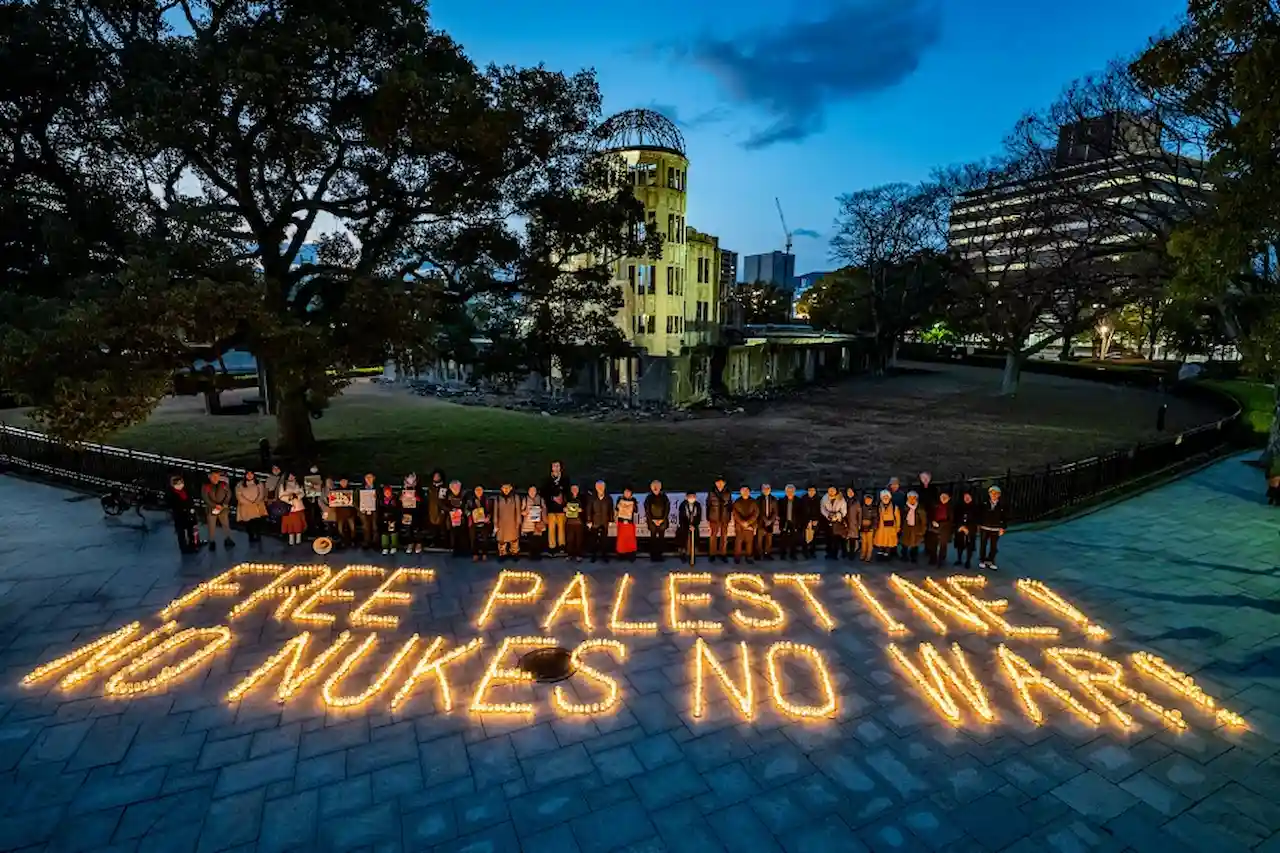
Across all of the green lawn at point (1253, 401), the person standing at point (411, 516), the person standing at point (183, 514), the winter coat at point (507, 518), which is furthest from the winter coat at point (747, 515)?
the green lawn at point (1253, 401)

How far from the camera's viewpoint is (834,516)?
12.4m

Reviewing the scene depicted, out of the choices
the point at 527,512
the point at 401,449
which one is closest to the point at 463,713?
the point at 527,512

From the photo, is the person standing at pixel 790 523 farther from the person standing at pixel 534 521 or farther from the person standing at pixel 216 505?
the person standing at pixel 216 505

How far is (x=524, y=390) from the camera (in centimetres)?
4219

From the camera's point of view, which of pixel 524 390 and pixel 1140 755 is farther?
pixel 524 390

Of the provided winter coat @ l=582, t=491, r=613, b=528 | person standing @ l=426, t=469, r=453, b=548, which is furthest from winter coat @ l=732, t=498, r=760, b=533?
person standing @ l=426, t=469, r=453, b=548

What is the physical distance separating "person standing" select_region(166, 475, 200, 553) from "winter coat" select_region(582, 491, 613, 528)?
7465 mm

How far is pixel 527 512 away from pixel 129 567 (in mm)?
7121

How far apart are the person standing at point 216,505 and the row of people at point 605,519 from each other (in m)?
0.02

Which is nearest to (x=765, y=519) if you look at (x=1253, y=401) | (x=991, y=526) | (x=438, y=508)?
(x=991, y=526)

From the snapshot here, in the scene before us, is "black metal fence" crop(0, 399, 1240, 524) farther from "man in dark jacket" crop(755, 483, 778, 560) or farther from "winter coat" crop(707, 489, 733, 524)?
"winter coat" crop(707, 489, 733, 524)

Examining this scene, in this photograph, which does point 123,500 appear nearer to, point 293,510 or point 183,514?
point 183,514

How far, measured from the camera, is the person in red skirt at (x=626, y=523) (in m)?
12.4

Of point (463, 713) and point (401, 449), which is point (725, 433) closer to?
point (401, 449)
